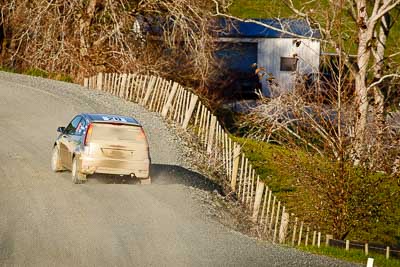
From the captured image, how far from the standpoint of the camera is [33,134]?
25.9 metres

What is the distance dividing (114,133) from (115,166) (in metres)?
0.69

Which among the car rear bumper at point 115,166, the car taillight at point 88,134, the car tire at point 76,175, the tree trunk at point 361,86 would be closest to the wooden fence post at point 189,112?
the tree trunk at point 361,86

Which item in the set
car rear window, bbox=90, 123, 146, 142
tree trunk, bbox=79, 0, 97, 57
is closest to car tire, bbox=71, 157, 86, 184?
car rear window, bbox=90, 123, 146, 142

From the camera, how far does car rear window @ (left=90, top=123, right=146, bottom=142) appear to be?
19.4 meters

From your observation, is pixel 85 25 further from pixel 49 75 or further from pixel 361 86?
pixel 361 86

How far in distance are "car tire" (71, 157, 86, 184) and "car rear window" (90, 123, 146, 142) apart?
66 centimetres

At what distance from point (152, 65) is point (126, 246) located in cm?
2779

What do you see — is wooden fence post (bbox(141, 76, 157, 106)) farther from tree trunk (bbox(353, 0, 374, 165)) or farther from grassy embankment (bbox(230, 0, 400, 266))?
tree trunk (bbox(353, 0, 374, 165))

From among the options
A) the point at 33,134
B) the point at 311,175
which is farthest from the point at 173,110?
the point at 311,175

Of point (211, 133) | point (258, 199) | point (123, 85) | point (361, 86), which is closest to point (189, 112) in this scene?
point (211, 133)

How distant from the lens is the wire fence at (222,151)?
21453 millimetres

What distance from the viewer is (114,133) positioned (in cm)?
1945

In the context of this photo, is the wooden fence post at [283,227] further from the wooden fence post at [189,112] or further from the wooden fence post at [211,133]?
the wooden fence post at [189,112]

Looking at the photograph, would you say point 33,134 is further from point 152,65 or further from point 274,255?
point 152,65
